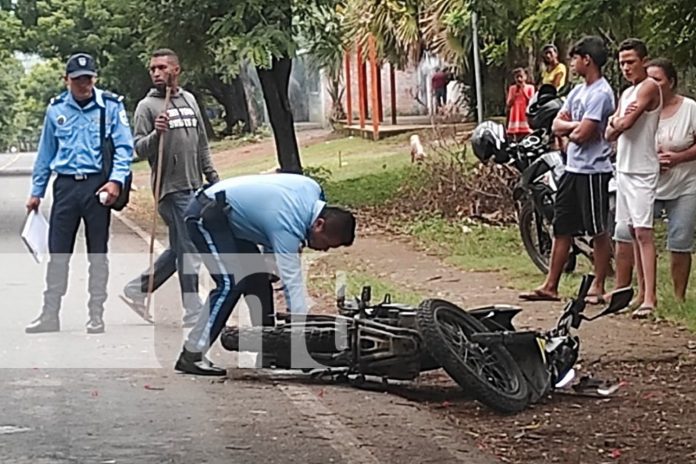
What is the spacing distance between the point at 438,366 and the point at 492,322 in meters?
0.63

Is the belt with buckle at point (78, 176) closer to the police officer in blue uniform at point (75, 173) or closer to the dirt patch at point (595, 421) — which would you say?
the police officer in blue uniform at point (75, 173)

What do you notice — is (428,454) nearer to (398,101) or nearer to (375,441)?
(375,441)

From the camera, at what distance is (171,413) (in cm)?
745

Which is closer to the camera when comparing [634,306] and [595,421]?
[595,421]

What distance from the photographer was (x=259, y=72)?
2055cm

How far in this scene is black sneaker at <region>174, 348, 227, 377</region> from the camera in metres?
8.45

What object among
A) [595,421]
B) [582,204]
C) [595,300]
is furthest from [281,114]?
[595,421]

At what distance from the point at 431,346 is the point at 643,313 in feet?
10.4

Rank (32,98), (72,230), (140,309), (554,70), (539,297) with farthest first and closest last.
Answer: (32,98) → (554,70) → (539,297) → (140,309) → (72,230)

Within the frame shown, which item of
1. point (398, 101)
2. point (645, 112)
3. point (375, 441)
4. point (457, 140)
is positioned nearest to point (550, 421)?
point (375, 441)

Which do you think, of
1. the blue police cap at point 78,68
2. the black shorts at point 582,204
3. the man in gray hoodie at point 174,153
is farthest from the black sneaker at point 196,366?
the black shorts at point 582,204

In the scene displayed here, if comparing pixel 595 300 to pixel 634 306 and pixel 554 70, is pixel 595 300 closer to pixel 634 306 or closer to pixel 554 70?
pixel 634 306

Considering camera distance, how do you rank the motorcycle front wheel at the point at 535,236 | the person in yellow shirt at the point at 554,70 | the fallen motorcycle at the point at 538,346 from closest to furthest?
the fallen motorcycle at the point at 538,346, the motorcycle front wheel at the point at 535,236, the person in yellow shirt at the point at 554,70

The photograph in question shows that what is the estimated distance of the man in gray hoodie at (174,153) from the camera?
1027 cm
